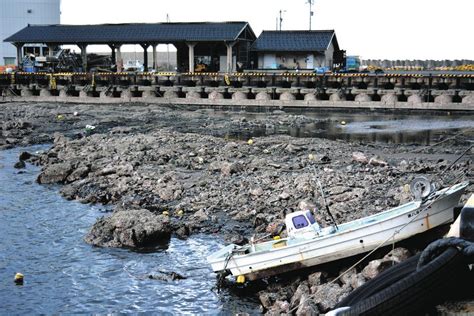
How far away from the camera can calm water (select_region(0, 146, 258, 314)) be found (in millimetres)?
12164

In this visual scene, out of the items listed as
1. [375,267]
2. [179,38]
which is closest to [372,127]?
[179,38]

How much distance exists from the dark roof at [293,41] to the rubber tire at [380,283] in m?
46.4

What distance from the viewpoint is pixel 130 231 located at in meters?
15.3

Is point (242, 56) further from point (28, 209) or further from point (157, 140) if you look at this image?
point (28, 209)

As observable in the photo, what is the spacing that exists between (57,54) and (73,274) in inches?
1895

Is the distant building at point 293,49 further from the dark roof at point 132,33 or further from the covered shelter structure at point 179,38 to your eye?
the dark roof at point 132,33

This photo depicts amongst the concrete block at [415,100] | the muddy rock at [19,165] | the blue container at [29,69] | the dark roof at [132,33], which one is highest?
the dark roof at [132,33]

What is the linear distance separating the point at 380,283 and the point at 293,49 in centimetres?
4692

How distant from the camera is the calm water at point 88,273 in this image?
12.2 m

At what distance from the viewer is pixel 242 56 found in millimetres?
57188

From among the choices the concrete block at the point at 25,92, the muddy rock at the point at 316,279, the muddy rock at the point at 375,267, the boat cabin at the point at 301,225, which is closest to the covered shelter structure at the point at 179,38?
the concrete block at the point at 25,92

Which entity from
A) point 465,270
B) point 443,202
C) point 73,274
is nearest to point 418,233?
point 443,202

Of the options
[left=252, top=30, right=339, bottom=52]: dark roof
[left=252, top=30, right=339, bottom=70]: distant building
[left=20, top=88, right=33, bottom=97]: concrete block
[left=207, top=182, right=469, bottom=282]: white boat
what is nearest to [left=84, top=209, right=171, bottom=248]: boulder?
[left=207, top=182, right=469, bottom=282]: white boat

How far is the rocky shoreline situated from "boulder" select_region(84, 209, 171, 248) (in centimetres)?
3
